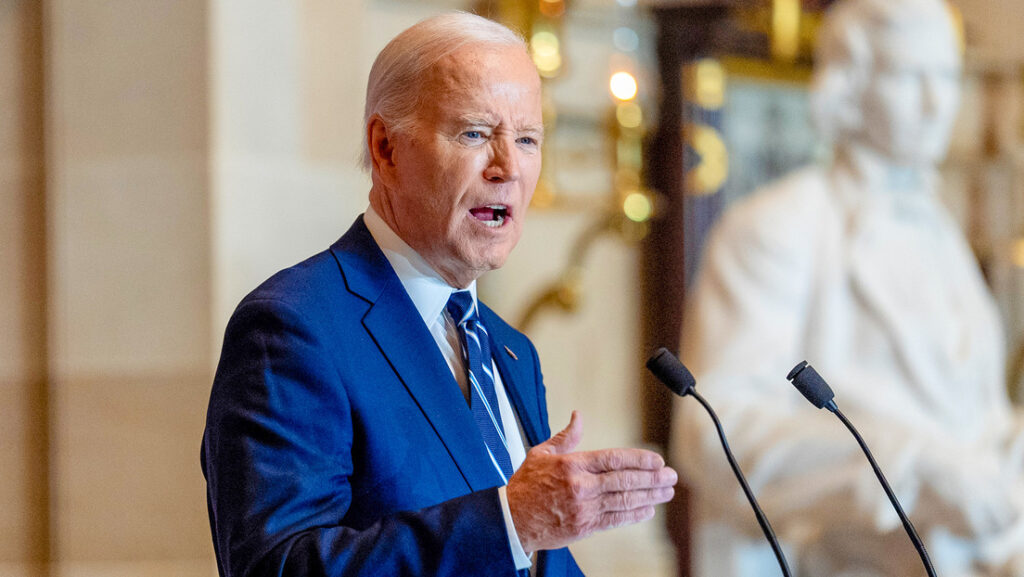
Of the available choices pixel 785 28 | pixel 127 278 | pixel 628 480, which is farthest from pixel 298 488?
pixel 785 28

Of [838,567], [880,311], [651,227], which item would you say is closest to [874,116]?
[880,311]

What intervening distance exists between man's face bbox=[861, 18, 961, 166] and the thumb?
6.81 feet

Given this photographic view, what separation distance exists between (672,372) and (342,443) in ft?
1.16

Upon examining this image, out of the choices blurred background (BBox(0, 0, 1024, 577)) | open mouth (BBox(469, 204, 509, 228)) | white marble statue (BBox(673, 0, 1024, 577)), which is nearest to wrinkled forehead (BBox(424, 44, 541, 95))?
open mouth (BBox(469, 204, 509, 228))

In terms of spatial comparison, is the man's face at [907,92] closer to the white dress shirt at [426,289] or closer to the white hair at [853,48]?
the white hair at [853,48]

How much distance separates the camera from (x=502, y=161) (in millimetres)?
1350

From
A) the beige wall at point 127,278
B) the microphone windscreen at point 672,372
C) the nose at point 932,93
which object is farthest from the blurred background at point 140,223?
the nose at point 932,93

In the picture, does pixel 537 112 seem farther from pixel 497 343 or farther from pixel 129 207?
pixel 129 207

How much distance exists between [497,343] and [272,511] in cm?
47

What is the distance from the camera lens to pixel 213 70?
84.8 inches

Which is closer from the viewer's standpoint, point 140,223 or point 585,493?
point 585,493

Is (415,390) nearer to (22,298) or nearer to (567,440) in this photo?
(567,440)

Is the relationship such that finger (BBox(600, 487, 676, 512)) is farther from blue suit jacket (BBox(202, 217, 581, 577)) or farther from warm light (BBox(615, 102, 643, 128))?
warm light (BBox(615, 102, 643, 128))

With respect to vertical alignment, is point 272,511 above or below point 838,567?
above
